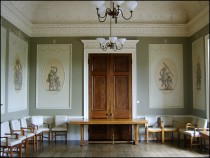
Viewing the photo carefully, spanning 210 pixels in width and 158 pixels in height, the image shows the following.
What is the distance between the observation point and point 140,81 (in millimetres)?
9828

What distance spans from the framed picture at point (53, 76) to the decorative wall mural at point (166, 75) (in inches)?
119

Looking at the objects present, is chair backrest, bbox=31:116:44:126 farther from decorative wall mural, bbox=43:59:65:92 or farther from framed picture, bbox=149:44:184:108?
framed picture, bbox=149:44:184:108

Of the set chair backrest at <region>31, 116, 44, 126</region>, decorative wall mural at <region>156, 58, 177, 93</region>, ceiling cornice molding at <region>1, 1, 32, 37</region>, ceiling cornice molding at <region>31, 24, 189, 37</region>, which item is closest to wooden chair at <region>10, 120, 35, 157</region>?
chair backrest at <region>31, 116, 44, 126</region>

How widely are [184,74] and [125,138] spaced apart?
9.65 feet

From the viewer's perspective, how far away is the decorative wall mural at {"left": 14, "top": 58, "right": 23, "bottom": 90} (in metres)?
Answer: 8.52

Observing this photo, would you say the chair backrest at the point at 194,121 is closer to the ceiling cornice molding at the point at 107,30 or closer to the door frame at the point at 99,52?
the door frame at the point at 99,52

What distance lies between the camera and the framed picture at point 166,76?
32.2 ft

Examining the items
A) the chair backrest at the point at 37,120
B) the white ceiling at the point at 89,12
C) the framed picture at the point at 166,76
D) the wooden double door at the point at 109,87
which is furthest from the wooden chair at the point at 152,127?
the chair backrest at the point at 37,120

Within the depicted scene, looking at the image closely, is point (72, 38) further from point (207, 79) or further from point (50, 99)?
point (207, 79)

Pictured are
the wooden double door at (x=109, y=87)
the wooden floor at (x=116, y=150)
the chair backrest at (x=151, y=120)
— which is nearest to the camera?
the wooden floor at (x=116, y=150)

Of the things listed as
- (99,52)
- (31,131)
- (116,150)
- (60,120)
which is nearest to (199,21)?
(99,52)

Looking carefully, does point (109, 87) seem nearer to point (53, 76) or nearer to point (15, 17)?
point (53, 76)

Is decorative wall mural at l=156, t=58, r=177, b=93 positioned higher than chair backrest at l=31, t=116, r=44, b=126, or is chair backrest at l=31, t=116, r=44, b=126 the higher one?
decorative wall mural at l=156, t=58, r=177, b=93

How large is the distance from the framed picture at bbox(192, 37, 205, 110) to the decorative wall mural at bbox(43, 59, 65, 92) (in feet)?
14.3
